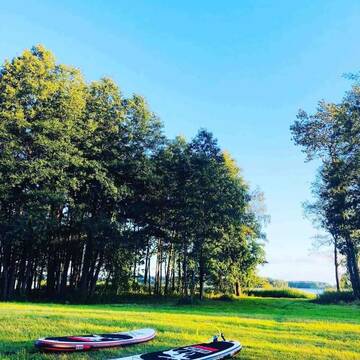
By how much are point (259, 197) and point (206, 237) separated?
14.1m

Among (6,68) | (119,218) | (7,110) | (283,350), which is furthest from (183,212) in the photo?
→ (283,350)

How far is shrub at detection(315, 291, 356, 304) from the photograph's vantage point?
1027 inches

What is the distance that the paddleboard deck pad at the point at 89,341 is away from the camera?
20.8ft

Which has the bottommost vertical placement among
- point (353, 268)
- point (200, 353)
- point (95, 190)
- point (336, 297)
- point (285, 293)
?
point (200, 353)

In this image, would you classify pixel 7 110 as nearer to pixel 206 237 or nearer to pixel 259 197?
pixel 206 237

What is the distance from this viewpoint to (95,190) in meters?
26.0

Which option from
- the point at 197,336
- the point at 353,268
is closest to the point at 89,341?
the point at 197,336

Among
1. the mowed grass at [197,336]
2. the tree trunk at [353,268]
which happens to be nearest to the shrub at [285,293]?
the tree trunk at [353,268]

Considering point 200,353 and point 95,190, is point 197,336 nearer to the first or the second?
point 200,353

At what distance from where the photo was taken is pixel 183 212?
24297 millimetres

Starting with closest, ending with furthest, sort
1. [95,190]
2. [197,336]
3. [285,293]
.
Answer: [197,336], [95,190], [285,293]

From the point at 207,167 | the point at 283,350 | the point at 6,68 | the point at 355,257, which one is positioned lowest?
the point at 283,350

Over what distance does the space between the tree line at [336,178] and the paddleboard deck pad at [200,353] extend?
17.2 meters

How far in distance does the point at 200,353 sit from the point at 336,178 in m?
22.6
